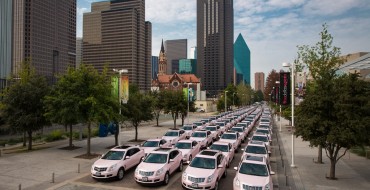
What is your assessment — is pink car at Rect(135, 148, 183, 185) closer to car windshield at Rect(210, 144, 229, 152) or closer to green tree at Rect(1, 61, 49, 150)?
car windshield at Rect(210, 144, 229, 152)

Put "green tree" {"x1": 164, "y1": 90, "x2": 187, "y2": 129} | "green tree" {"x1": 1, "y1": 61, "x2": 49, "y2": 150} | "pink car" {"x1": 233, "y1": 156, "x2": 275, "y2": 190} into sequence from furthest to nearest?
"green tree" {"x1": 164, "y1": 90, "x2": 187, "y2": 129}
"green tree" {"x1": 1, "y1": 61, "x2": 49, "y2": 150}
"pink car" {"x1": 233, "y1": 156, "x2": 275, "y2": 190}

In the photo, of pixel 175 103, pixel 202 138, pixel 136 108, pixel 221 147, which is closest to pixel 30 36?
pixel 175 103

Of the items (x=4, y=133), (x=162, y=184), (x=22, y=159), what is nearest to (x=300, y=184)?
(x=162, y=184)

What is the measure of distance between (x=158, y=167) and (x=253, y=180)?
16.5ft

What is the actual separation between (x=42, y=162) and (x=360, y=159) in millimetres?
24226

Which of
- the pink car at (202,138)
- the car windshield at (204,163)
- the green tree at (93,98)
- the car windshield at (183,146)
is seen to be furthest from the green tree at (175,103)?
the car windshield at (204,163)

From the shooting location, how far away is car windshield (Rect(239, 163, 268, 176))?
1454 centimetres

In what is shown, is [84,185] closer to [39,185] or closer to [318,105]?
[39,185]

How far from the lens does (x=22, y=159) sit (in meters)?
22.6

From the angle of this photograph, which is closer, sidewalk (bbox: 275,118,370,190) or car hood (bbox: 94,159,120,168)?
sidewalk (bbox: 275,118,370,190)

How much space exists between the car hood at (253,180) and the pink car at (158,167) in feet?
13.3

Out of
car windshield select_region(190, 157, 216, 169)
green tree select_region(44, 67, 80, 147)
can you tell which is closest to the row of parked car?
car windshield select_region(190, 157, 216, 169)

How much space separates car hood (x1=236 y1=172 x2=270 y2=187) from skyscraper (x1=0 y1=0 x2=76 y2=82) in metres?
175

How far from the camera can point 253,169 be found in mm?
14828
